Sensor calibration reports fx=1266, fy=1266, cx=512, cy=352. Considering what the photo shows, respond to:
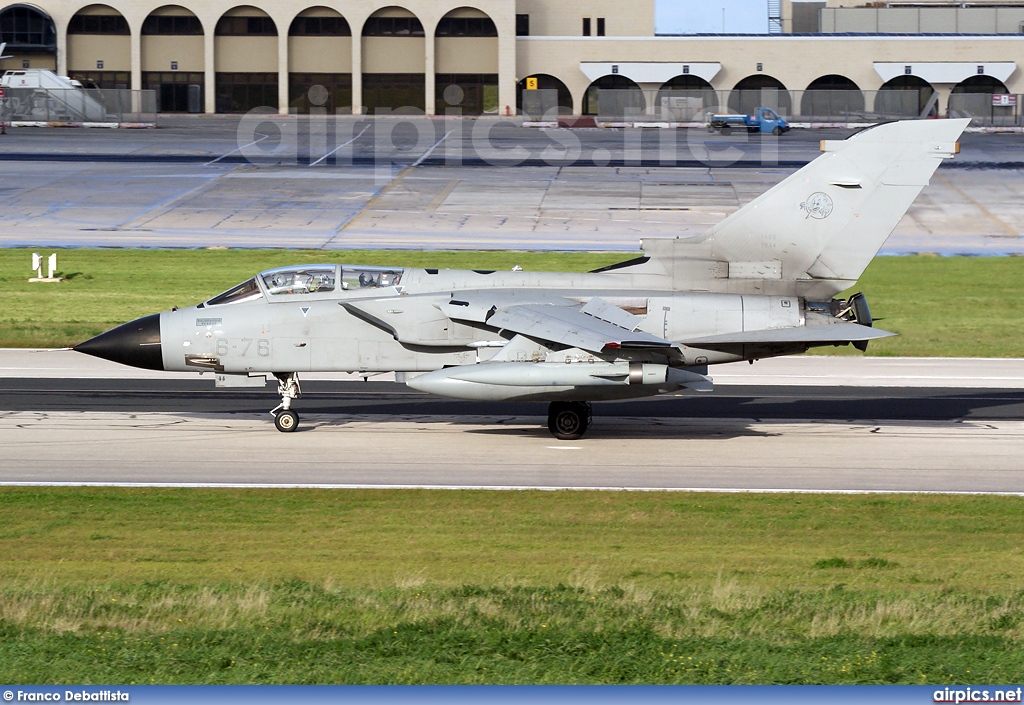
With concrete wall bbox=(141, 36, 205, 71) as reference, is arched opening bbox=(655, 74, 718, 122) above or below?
below

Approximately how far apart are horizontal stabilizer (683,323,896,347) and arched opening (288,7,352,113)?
8311 cm

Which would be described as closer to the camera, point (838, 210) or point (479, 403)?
point (838, 210)

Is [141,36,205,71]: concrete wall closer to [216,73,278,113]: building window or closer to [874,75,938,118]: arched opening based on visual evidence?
[216,73,278,113]: building window

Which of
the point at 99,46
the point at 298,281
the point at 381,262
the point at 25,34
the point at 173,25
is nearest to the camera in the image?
the point at 298,281

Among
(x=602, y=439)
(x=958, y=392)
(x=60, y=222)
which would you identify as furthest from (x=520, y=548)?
(x=60, y=222)

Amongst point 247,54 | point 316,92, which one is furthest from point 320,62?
point 247,54

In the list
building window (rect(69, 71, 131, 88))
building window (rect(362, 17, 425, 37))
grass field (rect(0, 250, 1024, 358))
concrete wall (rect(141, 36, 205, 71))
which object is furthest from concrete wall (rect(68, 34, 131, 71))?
grass field (rect(0, 250, 1024, 358))

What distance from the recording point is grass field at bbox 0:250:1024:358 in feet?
108

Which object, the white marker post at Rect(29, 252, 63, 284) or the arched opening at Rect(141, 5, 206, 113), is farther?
the arched opening at Rect(141, 5, 206, 113)

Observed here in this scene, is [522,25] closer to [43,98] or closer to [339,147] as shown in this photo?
[339,147]

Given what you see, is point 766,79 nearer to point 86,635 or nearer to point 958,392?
point 958,392

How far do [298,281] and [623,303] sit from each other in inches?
216

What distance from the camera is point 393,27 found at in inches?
3922

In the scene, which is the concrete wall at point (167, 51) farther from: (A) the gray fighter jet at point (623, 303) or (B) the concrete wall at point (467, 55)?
(A) the gray fighter jet at point (623, 303)
